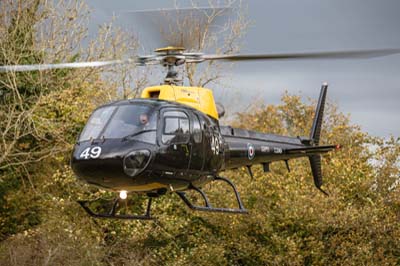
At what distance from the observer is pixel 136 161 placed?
356 inches

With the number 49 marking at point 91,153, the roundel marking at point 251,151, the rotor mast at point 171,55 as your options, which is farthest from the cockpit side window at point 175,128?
the roundel marking at point 251,151

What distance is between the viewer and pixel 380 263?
A: 57.8 feet

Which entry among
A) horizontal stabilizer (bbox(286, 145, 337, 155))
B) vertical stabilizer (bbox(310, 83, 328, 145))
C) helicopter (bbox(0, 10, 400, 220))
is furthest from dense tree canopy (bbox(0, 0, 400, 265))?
helicopter (bbox(0, 10, 400, 220))

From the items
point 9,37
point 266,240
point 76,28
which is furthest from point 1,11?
point 266,240

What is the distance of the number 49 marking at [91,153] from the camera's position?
8.95m

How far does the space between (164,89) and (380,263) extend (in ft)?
31.4

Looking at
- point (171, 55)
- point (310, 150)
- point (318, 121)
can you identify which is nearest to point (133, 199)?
point (318, 121)

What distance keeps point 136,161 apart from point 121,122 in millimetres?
533

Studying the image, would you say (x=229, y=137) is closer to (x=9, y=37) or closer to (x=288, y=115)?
(x=9, y=37)

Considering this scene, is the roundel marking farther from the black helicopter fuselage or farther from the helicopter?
the black helicopter fuselage

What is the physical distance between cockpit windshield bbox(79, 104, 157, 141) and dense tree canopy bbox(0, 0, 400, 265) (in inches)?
Answer: 338

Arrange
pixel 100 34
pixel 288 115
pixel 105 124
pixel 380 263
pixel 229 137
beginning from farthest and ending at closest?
pixel 288 115 < pixel 100 34 < pixel 380 263 < pixel 229 137 < pixel 105 124

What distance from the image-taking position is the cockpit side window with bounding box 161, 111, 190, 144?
30.6 feet

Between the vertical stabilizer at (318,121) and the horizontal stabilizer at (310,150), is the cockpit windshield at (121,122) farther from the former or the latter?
the vertical stabilizer at (318,121)
